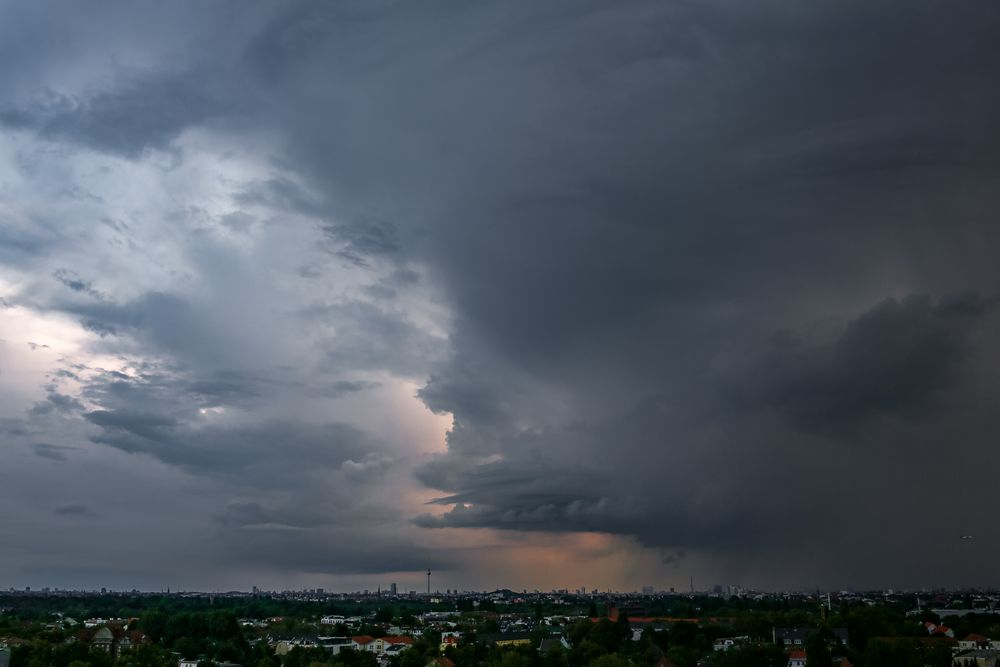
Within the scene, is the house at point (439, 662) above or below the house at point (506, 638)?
above

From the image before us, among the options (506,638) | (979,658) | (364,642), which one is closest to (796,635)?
(979,658)

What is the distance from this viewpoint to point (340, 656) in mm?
123938

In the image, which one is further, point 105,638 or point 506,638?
point 506,638

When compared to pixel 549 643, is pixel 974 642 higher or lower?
higher

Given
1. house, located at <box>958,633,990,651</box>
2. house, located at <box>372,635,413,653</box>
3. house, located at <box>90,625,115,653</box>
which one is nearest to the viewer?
house, located at <box>958,633,990,651</box>

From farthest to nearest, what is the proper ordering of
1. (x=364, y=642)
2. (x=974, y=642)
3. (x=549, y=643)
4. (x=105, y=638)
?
(x=364, y=642), (x=105, y=638), (x=549, y=643), (x=974, y=642)

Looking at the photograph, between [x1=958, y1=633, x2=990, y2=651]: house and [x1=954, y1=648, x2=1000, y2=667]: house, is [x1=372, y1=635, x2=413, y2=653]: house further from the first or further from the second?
[x1=958, y1=633, x2=990, y2=651]: house

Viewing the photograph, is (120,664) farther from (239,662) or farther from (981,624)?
(981,624)

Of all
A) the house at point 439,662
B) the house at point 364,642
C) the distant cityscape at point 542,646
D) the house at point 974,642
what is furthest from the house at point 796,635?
the house at point 364,642

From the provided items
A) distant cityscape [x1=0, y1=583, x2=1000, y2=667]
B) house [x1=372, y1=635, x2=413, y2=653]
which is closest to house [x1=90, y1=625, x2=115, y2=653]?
A: distant cityscape [x1=0, y1=583, x2=1000, y2=667]

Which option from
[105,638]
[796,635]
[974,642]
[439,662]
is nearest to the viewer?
[439,662]

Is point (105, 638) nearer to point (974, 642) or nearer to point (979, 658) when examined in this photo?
point (979, 658)

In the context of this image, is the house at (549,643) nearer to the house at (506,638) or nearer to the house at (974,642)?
the house at (506,638)

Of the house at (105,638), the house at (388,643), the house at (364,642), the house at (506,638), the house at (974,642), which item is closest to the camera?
the house at (974,642)
